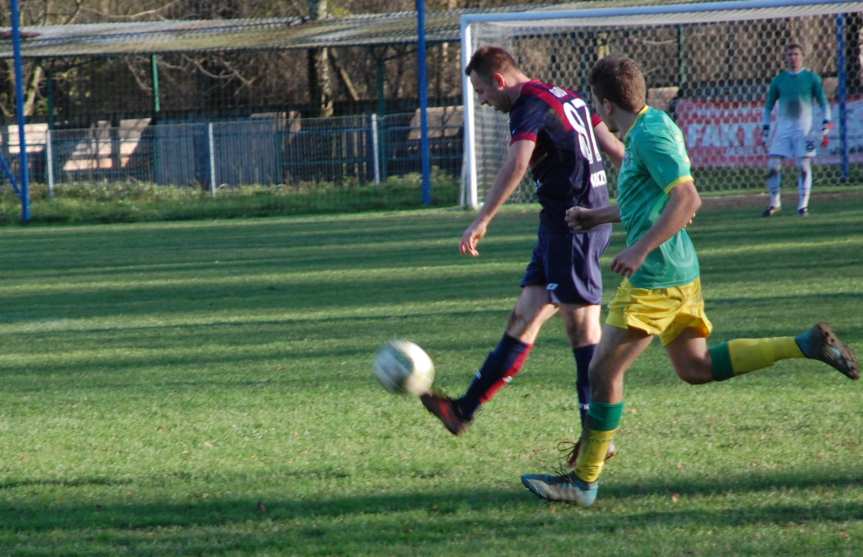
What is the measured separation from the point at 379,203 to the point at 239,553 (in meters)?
18.9

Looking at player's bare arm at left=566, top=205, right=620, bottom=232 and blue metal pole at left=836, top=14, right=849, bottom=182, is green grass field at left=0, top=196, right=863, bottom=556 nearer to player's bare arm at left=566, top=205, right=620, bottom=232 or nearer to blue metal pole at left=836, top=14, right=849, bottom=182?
player's bare arm at left=566, top=205, right=620, bottom=232

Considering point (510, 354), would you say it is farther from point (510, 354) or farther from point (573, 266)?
point (573, 266)

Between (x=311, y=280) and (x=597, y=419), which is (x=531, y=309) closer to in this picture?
(x=597, y=419)

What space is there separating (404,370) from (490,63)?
1382mm

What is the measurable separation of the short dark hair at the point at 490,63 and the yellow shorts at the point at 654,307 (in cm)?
137

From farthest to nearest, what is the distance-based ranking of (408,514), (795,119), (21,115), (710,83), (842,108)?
1. (710,83)
2. (21,115)
3. (842,108)
4. (795,119)
5. (408,514)

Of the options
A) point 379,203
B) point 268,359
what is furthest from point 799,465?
point 379,203

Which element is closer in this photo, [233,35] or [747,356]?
[747,356]

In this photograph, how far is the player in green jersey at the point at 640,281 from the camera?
4703 mm

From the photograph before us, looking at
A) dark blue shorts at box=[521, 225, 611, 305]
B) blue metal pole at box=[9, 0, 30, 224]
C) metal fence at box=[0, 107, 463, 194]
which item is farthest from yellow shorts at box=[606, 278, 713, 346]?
metal fence at box=[0, 107, 463, 194]

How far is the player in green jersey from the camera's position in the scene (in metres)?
4.70

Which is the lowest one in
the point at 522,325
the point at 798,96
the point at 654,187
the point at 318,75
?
the point at 522,325

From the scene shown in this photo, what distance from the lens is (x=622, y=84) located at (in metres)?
4.82

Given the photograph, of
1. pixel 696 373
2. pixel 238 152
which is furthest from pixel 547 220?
pixel 238 152
